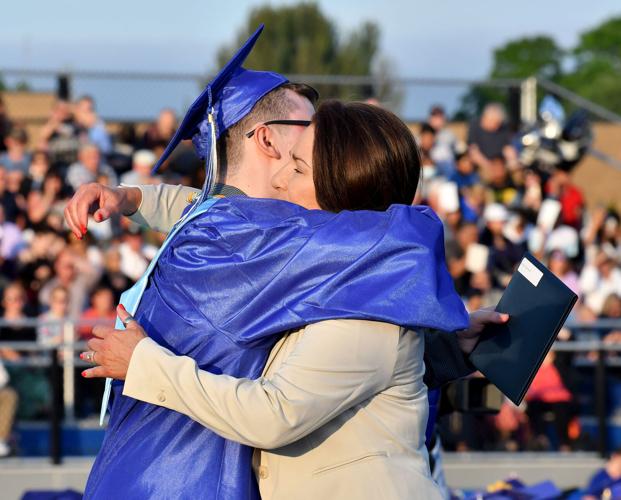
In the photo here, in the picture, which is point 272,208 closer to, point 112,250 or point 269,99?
point 269,99

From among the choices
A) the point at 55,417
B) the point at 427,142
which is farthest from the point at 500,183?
the point at 55,417

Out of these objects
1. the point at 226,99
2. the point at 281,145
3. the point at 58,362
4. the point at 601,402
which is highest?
the point at 226,99

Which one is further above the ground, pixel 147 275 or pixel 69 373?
pixel 147 275

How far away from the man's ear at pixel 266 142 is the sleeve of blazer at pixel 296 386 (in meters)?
0.68

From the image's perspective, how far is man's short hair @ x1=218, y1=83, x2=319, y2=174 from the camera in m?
3.08

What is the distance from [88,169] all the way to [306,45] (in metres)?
44.8

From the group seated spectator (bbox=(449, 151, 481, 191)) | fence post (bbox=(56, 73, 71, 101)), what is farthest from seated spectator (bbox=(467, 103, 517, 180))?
fence post (bbox=(56, 73, 71, 101))

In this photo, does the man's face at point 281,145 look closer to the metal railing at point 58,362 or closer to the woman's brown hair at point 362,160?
the woman's brown hair at point 362,160

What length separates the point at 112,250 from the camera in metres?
9.45

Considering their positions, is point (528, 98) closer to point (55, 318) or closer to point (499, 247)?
point (499, 247)

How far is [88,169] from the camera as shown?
1087 centimetres

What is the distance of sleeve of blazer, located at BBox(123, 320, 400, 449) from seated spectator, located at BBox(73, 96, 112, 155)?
9.40 meters

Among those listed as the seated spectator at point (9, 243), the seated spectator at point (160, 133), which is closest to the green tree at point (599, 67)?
the seated spectator at point (160, 133)

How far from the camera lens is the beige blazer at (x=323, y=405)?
2.47 metres
